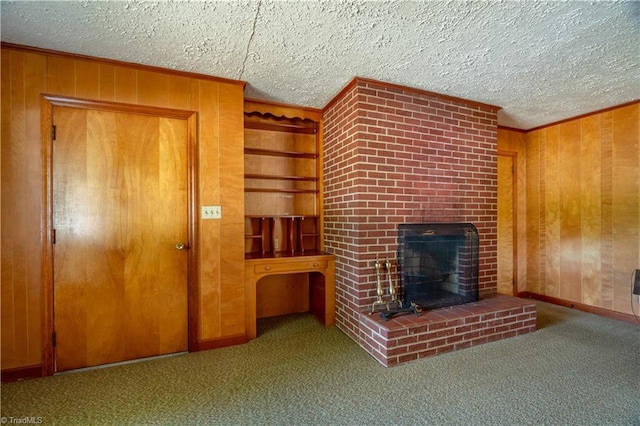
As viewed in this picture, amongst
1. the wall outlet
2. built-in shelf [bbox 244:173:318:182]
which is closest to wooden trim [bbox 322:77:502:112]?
built-in shelf [bbox 244:173:318:182]

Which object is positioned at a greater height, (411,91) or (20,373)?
(411,91)

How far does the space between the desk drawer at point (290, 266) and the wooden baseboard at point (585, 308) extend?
326 centimetres

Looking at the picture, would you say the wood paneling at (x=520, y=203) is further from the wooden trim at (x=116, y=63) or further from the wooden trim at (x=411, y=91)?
the wooden trim at (x=116, y=63)

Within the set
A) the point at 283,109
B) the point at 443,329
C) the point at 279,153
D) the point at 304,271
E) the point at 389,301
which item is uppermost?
the point at 283,109

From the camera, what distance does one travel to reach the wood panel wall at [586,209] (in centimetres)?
317

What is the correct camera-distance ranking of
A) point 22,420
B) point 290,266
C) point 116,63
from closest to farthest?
point 22,420 → point 116,63 → point 290,266

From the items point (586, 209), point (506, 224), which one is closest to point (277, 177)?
point (506, 224)

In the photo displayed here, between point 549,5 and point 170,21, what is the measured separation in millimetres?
2266

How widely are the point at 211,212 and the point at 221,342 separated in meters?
1.18

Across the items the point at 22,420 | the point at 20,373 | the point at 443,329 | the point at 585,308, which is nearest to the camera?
the point at 22,420

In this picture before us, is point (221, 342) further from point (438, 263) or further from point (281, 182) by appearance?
point (438, 263)

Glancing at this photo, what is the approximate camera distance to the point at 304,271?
9.70 feet

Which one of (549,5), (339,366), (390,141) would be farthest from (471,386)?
(549,5)

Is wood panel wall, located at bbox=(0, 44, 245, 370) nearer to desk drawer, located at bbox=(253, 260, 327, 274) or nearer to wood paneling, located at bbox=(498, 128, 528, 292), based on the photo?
desk drawer, located at bbox=(253, 260, 327, 274)
